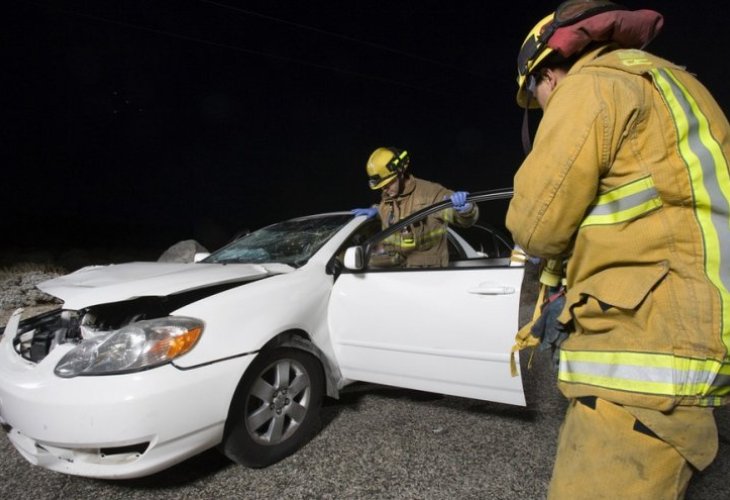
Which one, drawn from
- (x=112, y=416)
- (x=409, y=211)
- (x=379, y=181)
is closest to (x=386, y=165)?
(x=379, y=181)

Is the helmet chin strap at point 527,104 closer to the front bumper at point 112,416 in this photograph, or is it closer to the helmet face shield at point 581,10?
the helmet face shield at point 581,10

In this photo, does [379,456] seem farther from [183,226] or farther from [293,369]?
[183,226]

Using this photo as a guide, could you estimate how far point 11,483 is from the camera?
2293 mm

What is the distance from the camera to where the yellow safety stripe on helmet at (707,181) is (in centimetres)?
96

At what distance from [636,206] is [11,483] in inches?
116

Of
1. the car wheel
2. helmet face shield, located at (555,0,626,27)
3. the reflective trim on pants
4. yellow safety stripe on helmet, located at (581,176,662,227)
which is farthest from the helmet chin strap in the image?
the car wheel

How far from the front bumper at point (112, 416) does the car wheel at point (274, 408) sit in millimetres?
148

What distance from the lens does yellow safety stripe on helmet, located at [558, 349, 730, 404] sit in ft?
3.18

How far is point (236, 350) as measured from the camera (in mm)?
2238

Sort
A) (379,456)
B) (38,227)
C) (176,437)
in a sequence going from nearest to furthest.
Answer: (176,437)
(379,456)
(38,227)

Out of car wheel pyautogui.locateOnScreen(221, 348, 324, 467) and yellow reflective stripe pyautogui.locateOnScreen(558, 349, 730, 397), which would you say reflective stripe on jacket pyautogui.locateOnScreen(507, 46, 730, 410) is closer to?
yellow reflective stripe pyautogui.locateOnScreen(558, 349, 730, 397)

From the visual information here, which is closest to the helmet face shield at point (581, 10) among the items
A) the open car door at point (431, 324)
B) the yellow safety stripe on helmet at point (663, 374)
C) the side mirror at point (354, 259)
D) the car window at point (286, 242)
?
the yellow safety stripe on helmet at point (663, 374)

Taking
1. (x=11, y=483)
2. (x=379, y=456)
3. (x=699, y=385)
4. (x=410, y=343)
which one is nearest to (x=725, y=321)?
(x=699, y=385)

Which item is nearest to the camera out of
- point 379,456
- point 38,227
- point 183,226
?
point 379,456
